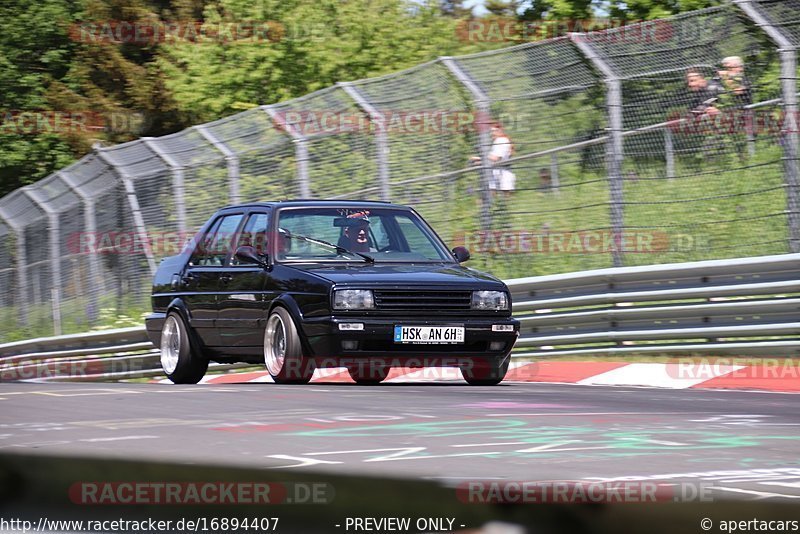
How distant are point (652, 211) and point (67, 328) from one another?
497 inches

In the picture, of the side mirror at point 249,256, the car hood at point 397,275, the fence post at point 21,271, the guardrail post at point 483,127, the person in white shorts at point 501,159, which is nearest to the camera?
the car hood at point 397,275

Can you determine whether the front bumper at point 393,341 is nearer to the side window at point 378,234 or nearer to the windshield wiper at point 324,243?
the windshield wiper at point 324,243

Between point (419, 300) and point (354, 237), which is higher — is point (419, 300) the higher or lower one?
the lower one

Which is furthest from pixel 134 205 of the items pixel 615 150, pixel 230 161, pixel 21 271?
pixel 615 150

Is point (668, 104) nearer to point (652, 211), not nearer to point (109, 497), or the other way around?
point (652, 211)

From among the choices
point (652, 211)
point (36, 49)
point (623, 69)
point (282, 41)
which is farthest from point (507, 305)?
point (36, 49)

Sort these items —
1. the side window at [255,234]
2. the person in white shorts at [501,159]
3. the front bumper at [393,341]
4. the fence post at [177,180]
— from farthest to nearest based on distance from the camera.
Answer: the fence post at [177,180] < the person in white shorts at [501,159] < the side window at [255,234] < the front bumper at [393,341]

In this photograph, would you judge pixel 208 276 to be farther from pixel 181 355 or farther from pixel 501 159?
pixel 501 159

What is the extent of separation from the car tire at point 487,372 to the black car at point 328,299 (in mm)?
11

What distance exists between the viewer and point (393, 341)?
1033 cm

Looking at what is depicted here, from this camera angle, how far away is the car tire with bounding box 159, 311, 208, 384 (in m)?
12.1

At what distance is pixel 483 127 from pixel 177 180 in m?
5.73

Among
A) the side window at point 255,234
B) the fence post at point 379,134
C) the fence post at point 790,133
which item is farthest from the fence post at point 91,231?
the fence post at point 790,133

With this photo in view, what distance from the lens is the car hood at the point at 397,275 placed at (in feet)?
34.2
